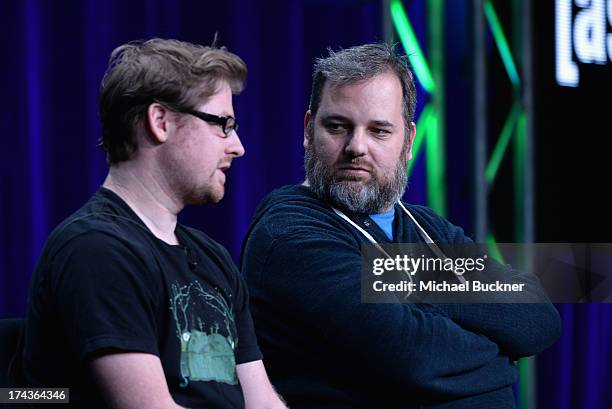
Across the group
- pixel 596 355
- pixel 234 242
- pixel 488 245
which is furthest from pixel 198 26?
pixel 596 355

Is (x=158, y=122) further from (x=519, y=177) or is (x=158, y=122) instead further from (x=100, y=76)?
(x=519, y=177)

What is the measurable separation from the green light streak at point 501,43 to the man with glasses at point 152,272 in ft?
7.93

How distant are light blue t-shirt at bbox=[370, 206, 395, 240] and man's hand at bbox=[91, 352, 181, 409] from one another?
0.92 m

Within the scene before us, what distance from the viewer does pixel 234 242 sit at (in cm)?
326

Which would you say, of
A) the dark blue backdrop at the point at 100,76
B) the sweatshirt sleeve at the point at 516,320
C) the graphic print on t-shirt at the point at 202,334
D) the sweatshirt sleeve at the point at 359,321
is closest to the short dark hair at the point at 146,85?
the graphic print on t-shirt at the point at 202,334

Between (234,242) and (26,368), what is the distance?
1815 millimetres

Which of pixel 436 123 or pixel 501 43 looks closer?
pixel 436 123

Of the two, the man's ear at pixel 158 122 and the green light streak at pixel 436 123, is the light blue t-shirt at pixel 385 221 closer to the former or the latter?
the man's ear at pixel 158 122

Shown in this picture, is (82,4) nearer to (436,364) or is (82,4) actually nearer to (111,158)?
(111,158)

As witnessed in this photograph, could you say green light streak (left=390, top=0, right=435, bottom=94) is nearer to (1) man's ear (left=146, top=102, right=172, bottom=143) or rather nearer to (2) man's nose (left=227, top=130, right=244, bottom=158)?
(2) man's nose (left=227, top=130, right=244, bottom=158)

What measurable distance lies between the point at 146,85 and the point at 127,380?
500 millimetres

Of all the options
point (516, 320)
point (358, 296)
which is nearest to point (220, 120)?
point (358, 296)

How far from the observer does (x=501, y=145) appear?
154 inches

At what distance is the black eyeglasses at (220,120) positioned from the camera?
1622 millimetres
